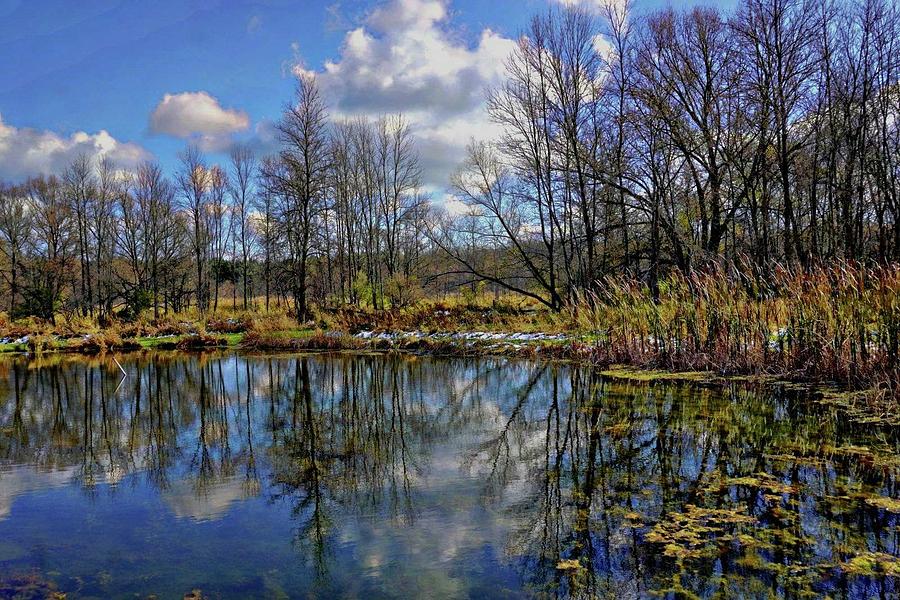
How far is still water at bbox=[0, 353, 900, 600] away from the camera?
3342 millimetres

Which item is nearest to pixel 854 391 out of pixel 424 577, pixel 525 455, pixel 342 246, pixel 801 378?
pixel 801 378

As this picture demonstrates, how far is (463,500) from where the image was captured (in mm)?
4758

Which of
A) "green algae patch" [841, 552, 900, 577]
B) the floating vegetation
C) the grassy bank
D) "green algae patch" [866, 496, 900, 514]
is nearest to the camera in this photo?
"green algae patch" [841, 552, 900, 577]

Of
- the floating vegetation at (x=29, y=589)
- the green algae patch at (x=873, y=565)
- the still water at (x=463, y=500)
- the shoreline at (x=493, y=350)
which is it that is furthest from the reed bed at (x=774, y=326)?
the floating vegetation at (x=29, y=589)

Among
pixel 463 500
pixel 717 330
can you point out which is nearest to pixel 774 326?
pixel 717 330

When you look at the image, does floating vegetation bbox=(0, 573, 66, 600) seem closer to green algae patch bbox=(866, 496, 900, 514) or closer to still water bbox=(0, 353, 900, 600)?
still water bbox=(0, 353, 900, 600)

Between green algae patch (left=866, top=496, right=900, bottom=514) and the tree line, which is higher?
the tree line

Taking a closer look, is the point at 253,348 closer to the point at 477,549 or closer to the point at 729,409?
the point at 729,409

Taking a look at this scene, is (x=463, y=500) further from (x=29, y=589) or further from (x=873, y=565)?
(x=29, y=589)

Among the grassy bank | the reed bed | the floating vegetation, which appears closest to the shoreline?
the grassy bank

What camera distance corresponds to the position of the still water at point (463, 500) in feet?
11.0

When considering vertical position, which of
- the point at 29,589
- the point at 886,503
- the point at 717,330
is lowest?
the point at 29,589

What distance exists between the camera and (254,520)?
4445mm

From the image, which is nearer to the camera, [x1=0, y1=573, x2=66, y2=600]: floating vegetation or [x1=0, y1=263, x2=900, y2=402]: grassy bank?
[x1=0, y1=573, x2=66, y2=600]: floating vegetation
